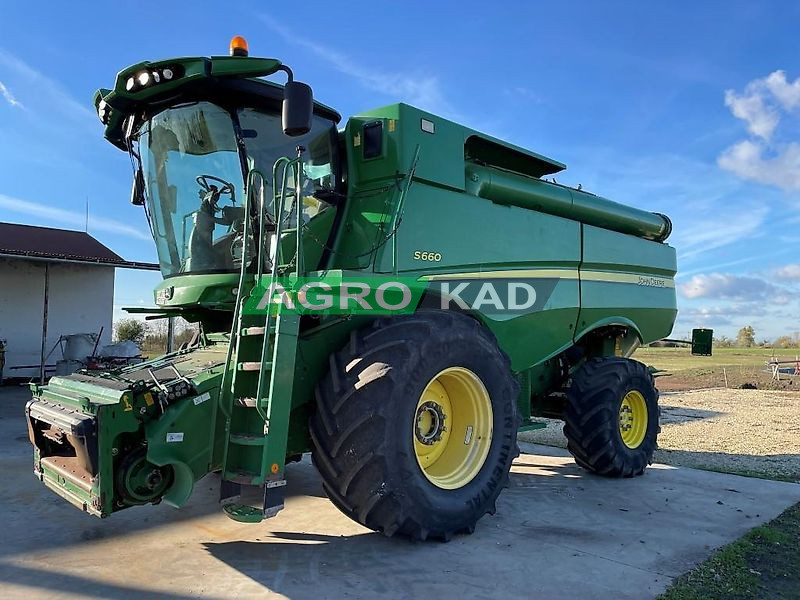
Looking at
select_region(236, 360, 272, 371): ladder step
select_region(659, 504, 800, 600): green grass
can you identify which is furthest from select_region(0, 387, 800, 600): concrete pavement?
select_region(236, 360, 272, 371): ladder step

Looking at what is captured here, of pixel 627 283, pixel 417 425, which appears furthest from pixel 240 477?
pixel 627 283

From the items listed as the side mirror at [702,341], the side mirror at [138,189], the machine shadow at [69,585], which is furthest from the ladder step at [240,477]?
the side mirror at [702,341]

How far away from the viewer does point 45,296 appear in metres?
13.7

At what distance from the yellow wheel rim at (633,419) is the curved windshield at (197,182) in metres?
4.60

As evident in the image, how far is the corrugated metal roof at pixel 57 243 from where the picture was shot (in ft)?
48.6

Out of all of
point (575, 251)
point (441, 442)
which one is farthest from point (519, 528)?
point (575, 251)

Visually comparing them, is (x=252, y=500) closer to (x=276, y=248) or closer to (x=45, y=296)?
(x=276, y=248)

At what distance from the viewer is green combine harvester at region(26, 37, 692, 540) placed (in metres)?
3.59

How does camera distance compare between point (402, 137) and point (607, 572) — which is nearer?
point (607, 572)

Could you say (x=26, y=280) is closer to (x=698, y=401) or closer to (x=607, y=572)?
(x=607, y=572)

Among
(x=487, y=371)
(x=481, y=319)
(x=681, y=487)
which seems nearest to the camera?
(x=487, y=371)

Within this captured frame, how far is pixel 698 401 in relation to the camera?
14914 mm

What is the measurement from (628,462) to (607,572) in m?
2.80

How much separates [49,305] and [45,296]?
1.61 m
